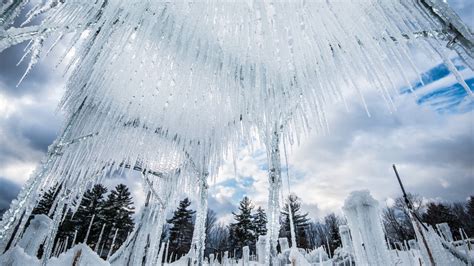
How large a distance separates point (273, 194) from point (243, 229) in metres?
32.9

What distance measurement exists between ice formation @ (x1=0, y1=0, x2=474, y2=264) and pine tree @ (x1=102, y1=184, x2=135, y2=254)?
2808 cm

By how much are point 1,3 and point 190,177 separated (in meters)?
5.30

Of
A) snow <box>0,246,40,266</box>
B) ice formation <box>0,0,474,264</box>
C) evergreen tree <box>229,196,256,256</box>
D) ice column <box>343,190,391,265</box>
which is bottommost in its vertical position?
snow <box>0,246,40,266</box>

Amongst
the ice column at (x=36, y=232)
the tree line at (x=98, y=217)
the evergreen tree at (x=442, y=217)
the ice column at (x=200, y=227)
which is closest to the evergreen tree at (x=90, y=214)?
the tree line at (x=98, y=217)

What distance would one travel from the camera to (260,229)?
1399 inches

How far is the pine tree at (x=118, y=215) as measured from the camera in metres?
28.5

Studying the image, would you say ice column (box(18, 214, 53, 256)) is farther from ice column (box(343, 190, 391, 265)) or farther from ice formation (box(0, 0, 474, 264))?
ice column (box(343, 190, 391, 265))

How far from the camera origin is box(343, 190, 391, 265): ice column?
285cm

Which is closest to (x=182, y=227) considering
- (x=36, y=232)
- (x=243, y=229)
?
(x=243, y=229)

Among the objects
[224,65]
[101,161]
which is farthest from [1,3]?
[101,161]

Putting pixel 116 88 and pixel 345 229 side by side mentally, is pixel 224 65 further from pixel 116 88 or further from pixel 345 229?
pixel 345 229

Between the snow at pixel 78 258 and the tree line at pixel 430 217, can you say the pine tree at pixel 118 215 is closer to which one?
the snow at pixel 78 258

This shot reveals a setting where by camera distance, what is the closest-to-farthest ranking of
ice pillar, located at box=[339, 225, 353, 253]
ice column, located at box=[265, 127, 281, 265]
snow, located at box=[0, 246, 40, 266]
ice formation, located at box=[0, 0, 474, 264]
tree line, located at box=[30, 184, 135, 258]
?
ice formation, located at box=[0, 0, 474, 264] < snow, located at box=[0, 246, 40, 266] < ice column, located at box=[265, 127, 281, 265] < ice pillar, located at box=[339, 225, 353, 253] < tree line, located at box=[30, 184, 135, 258]

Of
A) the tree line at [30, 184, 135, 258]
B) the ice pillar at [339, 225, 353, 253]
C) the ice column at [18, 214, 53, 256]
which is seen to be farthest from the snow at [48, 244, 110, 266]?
the tree line at [30, 184, 135, 258]
